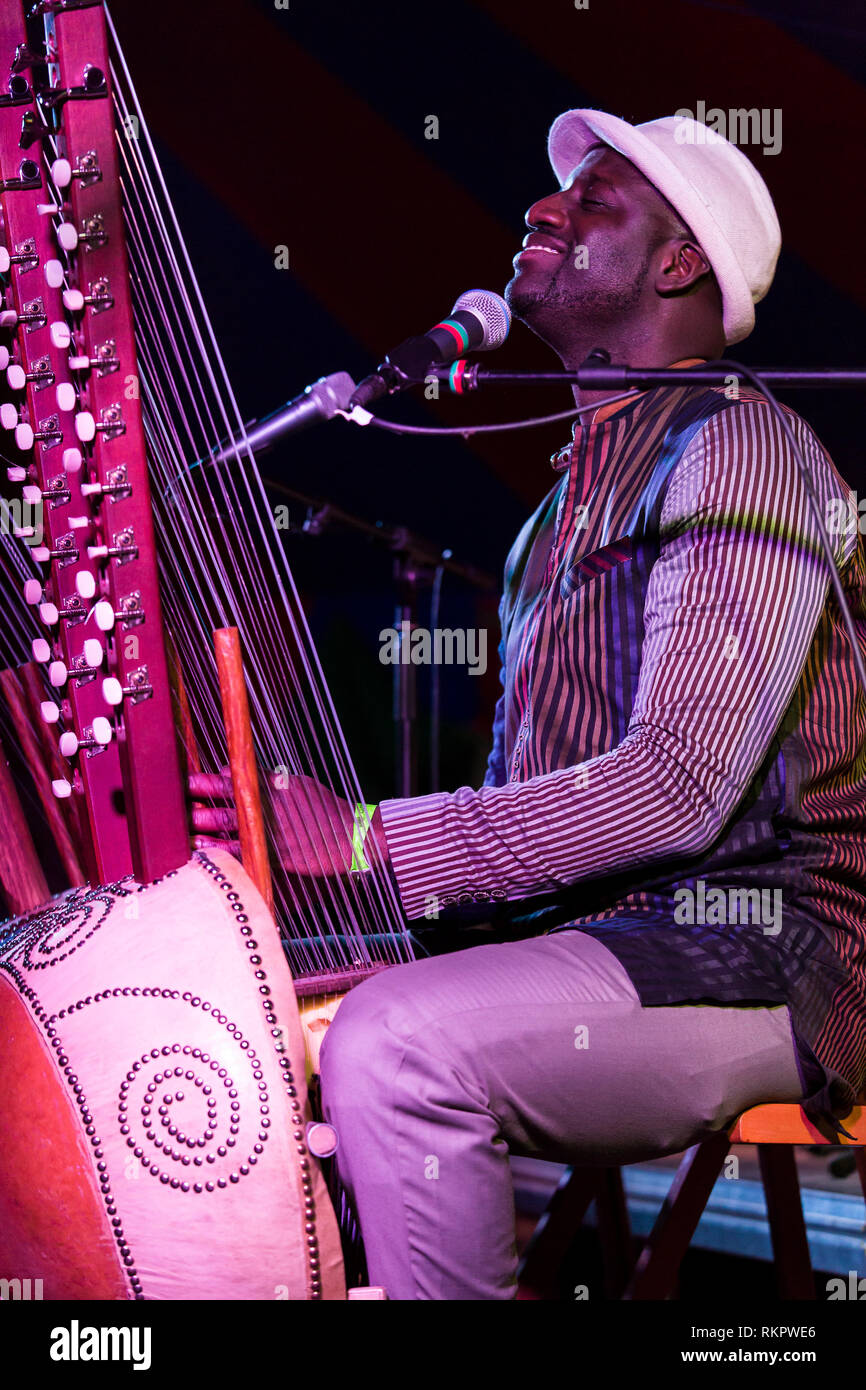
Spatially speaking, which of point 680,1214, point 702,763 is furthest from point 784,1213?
point 702,763

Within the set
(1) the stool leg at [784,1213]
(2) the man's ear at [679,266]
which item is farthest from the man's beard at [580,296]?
(1) the stool leg at [784,1213]

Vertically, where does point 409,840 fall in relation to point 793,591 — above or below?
below

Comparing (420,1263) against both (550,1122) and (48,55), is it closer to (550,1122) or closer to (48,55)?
(550,1122)

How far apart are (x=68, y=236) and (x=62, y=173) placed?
0.06 metres

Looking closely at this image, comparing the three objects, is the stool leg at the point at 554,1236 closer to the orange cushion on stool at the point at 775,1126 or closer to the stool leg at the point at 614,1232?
the stool leg at the point at 614,1232

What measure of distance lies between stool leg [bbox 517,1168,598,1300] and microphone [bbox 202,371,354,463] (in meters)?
1.40

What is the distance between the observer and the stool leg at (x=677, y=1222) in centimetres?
185

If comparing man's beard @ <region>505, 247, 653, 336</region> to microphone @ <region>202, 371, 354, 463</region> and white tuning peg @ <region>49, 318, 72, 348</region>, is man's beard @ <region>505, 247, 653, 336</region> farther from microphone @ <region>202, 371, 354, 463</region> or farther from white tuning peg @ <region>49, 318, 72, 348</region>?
white tuning peg @ <region>49, 318, 72, 348</region>

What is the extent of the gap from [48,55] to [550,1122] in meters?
1.24

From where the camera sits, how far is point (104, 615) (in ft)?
4.24

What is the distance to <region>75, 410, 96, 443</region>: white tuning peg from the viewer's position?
4.20 ft

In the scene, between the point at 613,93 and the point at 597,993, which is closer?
the point at 597,993
